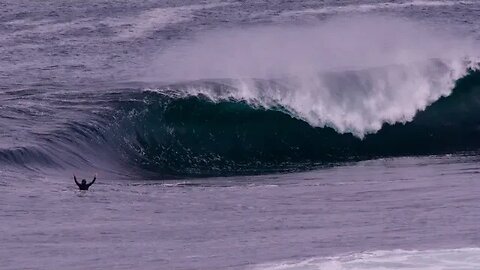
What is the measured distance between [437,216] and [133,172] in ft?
43.1

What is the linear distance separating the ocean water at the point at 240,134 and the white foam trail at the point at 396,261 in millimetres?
56

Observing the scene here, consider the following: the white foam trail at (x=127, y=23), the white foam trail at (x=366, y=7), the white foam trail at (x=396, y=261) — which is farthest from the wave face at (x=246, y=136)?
the white foam trail at (x=366, y=7)

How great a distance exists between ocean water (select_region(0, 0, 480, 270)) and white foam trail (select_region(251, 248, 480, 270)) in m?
0.06

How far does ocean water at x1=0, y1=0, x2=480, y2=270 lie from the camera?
25.2m

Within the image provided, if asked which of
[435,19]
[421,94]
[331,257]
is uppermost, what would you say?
[435,19]

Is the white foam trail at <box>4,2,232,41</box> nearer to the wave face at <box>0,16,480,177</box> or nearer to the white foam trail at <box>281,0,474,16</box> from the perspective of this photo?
the white foam trail at <box>281,0,474,16</box>

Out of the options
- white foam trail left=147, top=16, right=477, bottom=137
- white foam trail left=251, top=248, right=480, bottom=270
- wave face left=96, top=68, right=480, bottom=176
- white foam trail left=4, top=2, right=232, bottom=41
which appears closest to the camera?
white foam trail left=251, top=248, right=480, bottom=270

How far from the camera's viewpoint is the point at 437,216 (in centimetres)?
2744

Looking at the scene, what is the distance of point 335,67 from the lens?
5106 centimetres

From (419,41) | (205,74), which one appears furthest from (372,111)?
(419,41)

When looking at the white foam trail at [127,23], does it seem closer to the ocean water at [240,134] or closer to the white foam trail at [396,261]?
the ocean water at [240,134]

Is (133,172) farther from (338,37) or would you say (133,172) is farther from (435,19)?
(435,19)

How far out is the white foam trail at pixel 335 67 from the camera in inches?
1781

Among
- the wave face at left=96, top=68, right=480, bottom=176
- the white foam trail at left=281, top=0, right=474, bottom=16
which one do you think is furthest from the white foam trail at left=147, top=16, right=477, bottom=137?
the white foam trail at left=281, top=0, right=474, bottom=16
